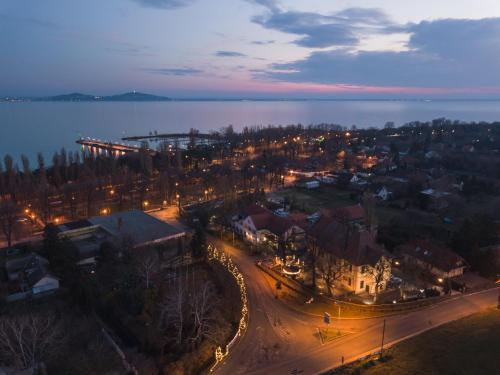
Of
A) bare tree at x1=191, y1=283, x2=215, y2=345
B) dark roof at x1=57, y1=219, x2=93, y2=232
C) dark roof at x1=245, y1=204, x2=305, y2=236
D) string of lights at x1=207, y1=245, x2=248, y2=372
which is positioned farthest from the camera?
dark roof at x1=57, y1=219, x2=93, y2=232

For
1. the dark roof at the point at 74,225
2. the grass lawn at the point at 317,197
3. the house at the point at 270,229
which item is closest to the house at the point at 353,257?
the house at the point at 270,229

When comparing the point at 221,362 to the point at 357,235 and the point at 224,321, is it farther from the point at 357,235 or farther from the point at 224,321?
the point at 357,235

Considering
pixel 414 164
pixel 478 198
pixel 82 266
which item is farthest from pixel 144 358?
pixel 414 164

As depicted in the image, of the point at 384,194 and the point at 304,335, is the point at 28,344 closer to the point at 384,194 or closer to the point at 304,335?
the point at 304,335

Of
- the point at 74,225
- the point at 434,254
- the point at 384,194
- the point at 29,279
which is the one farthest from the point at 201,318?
the point at 384,194

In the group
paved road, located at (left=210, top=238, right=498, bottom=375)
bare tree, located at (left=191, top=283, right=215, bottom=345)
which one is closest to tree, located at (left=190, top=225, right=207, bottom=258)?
paved road, located at (left=210, top=238, right=498, bottom=375)

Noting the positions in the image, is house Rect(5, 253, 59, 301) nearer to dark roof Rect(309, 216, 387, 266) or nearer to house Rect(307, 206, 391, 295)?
house Rect(307, 206, 391, 295)
